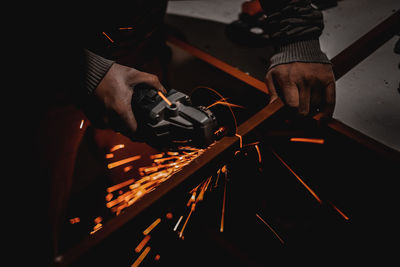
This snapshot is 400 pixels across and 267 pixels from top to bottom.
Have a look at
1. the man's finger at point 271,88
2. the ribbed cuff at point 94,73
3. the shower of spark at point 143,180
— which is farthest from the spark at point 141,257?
the man's finger at point 271,88

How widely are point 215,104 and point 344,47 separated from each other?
872 millimetres

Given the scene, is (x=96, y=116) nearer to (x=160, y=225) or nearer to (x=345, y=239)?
(x=160, y=225)

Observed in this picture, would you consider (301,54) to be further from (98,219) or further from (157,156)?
(98,219)

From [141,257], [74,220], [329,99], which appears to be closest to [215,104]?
[329,99]

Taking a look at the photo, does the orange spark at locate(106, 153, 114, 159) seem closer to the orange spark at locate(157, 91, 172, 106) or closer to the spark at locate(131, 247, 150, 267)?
the spark at locate(131, 247, 150, 267)

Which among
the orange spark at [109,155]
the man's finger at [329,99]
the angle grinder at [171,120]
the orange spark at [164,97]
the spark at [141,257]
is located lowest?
the spark at [141,257]

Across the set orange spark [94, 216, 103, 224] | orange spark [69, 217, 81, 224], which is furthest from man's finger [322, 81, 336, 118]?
orange spark [69, 217, 81, 224]

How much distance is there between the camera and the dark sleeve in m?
1.20

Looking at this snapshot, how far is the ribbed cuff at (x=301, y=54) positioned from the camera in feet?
3.83

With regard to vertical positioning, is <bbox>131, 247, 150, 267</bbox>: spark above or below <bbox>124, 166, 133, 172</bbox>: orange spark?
below

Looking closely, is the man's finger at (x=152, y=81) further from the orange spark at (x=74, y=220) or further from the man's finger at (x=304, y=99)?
the orange spark at (x=74, y=220)

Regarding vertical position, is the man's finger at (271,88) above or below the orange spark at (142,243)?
above

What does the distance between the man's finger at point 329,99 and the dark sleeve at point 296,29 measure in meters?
0.15

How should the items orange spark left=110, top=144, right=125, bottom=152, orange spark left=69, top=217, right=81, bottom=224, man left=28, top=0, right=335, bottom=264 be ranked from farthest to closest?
orange spark left=110, top=144, right=125, bottom=152, orange spark left=69, top=217, right=81, bottom=224, man left=28, top=0, right=335, bottom=264
